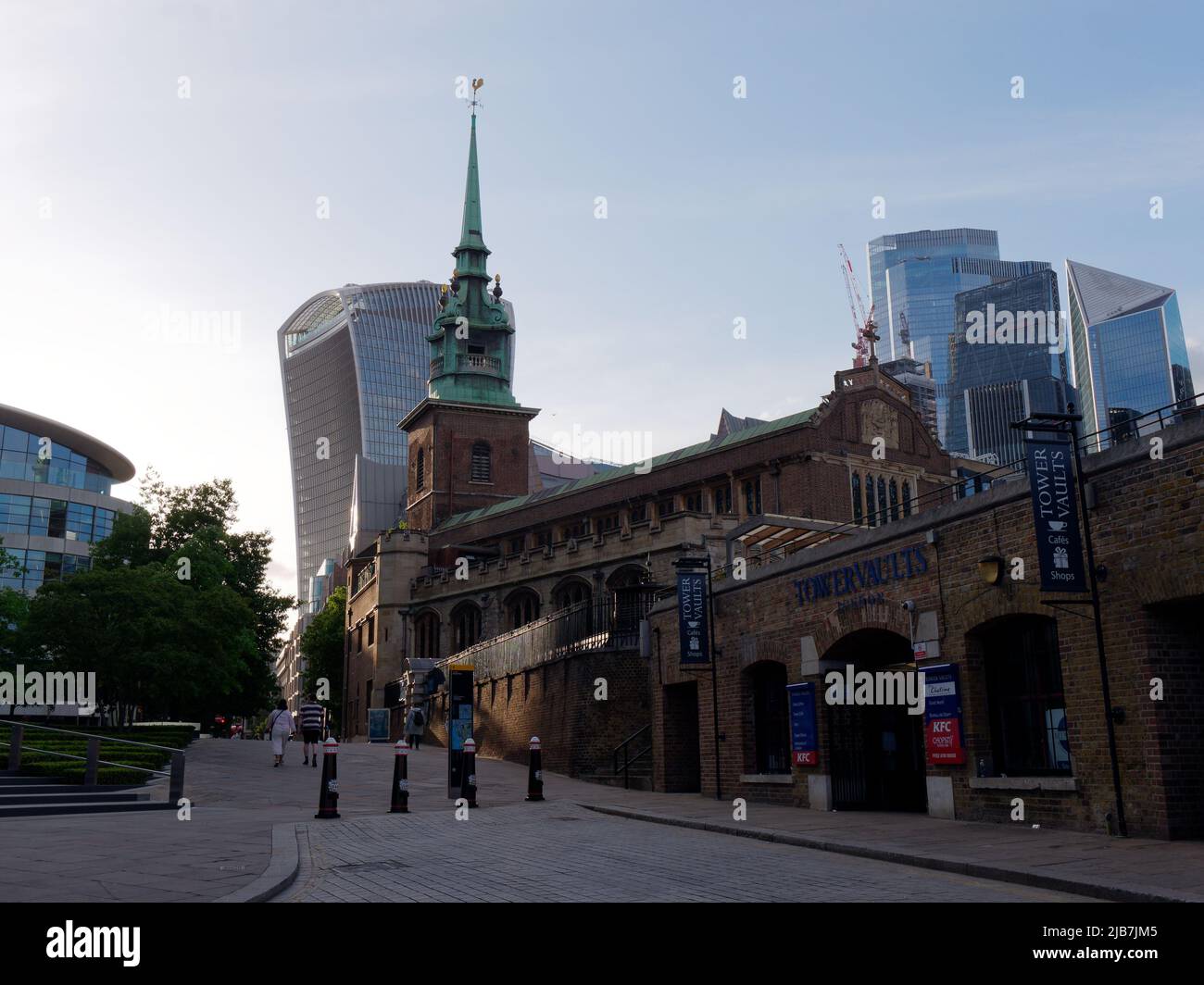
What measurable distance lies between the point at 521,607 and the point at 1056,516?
153 feet

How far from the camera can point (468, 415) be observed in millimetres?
78250

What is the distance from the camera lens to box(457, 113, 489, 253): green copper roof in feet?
269

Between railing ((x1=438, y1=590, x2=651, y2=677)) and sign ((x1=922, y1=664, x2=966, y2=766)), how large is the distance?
471 inches

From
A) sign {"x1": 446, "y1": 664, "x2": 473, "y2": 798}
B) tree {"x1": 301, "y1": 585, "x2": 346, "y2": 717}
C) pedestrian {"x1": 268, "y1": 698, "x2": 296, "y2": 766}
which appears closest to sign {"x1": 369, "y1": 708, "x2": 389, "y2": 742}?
pedestrian {"x1": 268, "y1": 698, "x2": 296, "y2": 766}

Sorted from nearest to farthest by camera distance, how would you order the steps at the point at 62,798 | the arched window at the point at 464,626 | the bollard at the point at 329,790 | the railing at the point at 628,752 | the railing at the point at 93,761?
1. the bollard at the point at 329,790
2. the steps at the point at 62,798
3. the railing at the point at 93,761
4. the railing at the point at 628,752
5. the arched window at the point at 464,626

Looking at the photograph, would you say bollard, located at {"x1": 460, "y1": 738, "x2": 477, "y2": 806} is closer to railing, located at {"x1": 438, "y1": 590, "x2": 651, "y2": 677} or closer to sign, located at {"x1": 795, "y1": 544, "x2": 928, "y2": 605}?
sign, located at {"x1": 795, "y1": 544, "x2": 928, "y2": 605}

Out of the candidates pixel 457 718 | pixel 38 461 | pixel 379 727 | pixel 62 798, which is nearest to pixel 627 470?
pixel 379 727

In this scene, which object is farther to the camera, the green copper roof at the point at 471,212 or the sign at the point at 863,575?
Answer: the green copper roof at the point at 471,212

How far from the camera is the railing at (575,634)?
2936 centimetres

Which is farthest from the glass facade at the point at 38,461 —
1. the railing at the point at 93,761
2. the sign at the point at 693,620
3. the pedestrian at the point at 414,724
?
the sign at the point at 693,620

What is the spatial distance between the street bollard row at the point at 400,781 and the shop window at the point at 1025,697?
824 cm

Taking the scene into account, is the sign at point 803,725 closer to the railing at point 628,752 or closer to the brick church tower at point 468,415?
the railing at point 628,752

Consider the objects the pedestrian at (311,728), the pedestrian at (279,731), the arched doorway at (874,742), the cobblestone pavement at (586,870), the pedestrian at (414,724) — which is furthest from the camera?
the pedestrian at (414,724)
